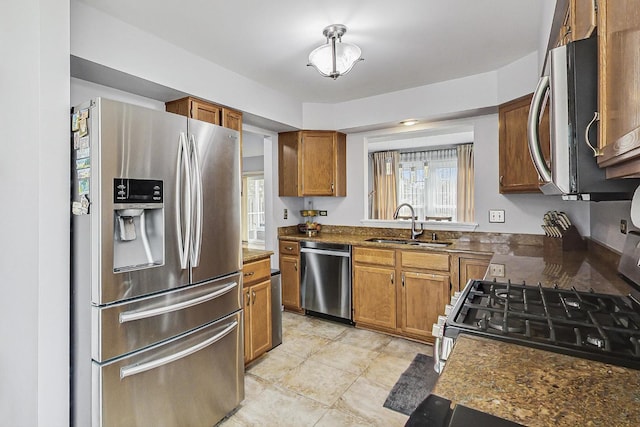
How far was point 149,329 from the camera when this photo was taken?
60.2 inches

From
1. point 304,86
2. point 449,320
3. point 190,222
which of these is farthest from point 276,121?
point 449,320

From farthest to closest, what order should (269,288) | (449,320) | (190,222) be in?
1. (269,288)
2. (190,222)
3. (449,320)

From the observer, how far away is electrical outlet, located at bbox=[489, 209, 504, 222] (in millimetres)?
3057

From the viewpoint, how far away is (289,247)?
371cm

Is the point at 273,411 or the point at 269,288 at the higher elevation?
the point at 269,288

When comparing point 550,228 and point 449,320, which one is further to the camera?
point 550,228

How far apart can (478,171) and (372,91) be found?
1.32 m

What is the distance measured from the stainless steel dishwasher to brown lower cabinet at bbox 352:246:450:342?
0.32 ft

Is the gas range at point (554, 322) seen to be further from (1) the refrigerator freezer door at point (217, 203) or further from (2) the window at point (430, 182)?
(2) the window at point (430, 182)

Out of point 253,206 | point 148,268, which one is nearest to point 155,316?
point 148,268
